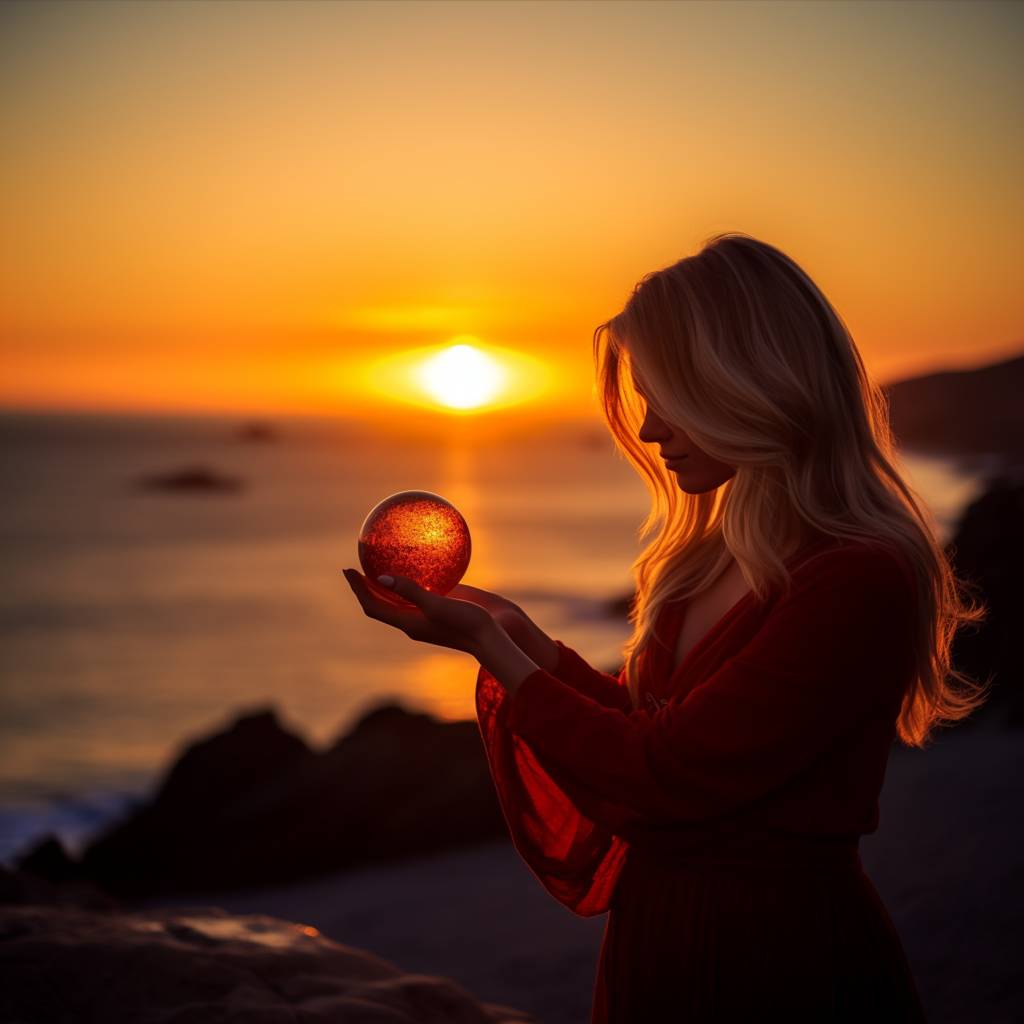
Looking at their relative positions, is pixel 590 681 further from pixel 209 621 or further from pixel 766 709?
pixel 209 621

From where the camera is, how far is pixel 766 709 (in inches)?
86.5

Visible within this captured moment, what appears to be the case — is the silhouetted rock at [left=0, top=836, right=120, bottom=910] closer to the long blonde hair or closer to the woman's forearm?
the woman's forearm

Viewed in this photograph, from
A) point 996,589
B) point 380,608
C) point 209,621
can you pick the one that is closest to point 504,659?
point 380,608

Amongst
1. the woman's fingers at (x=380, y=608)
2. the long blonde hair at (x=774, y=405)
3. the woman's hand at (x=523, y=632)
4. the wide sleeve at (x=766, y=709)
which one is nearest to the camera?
the wide sleeve at (x=766, y=709)

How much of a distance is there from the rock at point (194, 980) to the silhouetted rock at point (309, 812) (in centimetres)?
358

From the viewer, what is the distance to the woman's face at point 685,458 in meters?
2.53

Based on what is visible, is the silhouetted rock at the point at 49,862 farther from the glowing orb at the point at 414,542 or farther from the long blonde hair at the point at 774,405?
the long blonde hair at the point at 774,405

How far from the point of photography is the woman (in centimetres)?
223

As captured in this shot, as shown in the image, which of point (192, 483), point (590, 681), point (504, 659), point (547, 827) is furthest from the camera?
point (192, 483)

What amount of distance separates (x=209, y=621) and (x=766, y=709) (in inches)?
1135

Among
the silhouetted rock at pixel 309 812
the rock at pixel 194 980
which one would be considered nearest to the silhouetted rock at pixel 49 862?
the silhouetted rock at pixel 309 812

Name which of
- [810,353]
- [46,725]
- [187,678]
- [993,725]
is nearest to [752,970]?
[810,353]

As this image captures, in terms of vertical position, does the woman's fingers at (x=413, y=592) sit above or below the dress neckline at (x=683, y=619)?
above

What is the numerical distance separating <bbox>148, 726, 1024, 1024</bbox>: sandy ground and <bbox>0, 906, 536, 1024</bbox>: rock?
49.4 inches
